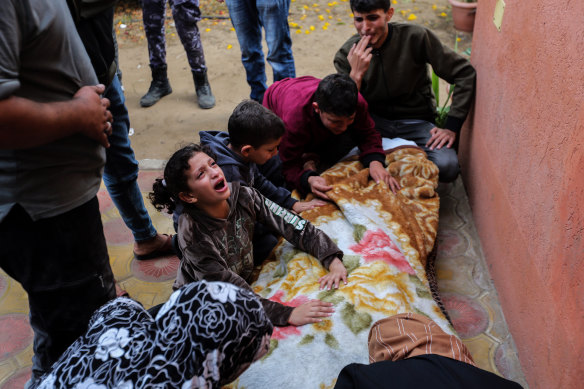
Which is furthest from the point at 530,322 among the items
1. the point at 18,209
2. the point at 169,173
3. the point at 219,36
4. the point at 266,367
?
the point at 219,36

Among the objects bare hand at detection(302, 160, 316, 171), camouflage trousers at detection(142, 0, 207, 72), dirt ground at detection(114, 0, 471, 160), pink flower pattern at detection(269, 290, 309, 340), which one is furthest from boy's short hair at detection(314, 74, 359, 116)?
camouflage trousers at detection(142, 0, 207, 72)

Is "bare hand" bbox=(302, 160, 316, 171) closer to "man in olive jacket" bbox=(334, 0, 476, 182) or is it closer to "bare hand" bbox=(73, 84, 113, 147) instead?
"man in olive jacket" bbox=(334, 0, 476, 182)

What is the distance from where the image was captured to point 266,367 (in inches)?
72.8

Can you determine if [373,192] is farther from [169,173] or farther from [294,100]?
[169,173]

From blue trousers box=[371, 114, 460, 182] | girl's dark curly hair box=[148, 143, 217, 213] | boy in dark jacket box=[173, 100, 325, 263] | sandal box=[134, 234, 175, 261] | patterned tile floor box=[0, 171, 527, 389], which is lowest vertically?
patterned tile floor box=[0, 171, 527, 389]

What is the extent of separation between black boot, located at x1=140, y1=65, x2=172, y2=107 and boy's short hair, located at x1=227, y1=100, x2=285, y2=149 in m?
2.57

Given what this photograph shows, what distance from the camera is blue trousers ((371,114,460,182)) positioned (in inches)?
125

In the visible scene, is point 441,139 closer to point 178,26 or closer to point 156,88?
point 178,26

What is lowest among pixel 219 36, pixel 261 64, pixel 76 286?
pixel 219 36

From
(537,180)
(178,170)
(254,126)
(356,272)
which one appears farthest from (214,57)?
(537,180)

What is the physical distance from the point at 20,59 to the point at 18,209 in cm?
44

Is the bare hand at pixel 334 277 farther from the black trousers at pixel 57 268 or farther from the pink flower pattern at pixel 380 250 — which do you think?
the black trousers at pixel 57 268

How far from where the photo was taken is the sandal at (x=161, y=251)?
2930 mm

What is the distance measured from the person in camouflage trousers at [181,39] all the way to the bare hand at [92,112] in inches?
112
